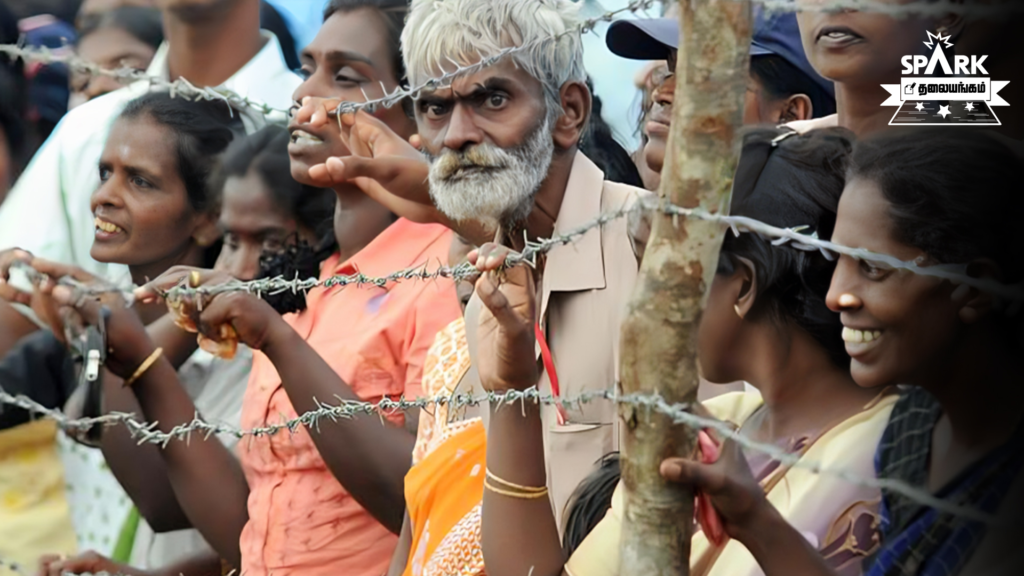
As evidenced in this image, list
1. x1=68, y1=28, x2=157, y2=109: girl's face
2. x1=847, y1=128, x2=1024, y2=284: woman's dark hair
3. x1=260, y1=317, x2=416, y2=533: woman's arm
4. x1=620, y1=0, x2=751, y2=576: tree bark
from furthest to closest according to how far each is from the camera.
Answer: x1=68, y1=28, x2=157, y2=109: girl's face < x1=260, y1=317, x2=416, y2=533: woman's arm < x1=847, y1=128, x2=1024, y2=284: woman's dark hair < x1=620, y1=0, x2=751, y2=576: tree bark

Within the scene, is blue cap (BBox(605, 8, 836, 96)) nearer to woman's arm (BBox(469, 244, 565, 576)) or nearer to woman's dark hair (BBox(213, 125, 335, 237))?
woman's dark hair (BBox(213, 125, 335, 237))

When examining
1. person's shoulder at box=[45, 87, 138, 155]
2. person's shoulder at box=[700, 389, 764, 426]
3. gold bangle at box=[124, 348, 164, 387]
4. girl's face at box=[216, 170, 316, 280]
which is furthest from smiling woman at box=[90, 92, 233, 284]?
person's shoulder at box=[700, 389, 764, 426]

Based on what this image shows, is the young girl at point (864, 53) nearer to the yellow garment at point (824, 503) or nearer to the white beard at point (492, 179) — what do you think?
the white beard at point (492, 179)

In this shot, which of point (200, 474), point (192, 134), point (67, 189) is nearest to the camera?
point (200, 474)

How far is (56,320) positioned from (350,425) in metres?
0.62

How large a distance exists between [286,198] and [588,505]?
1.41 meters

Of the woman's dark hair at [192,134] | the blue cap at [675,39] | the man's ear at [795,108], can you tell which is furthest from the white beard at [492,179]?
the woman's dark hair at [192,134]

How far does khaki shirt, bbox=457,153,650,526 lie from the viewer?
2383mm

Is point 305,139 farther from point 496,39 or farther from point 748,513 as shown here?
point 748,513

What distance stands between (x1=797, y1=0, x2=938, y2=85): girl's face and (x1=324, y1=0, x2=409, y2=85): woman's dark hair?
130cm

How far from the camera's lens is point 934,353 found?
1.68 m

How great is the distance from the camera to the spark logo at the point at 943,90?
2137mm

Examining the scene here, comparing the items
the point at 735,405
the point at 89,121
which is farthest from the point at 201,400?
the point at 735,405

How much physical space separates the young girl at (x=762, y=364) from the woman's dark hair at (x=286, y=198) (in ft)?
4.30
